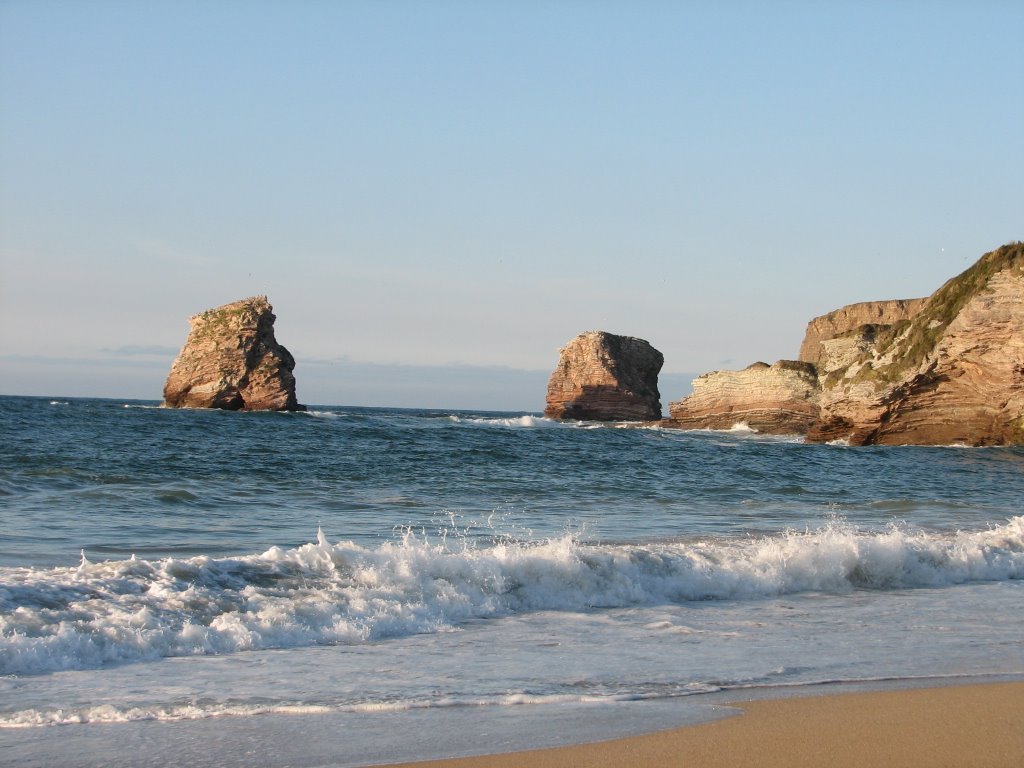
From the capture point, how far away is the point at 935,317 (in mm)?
38281

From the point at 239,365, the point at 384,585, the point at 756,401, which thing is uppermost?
the point at 239,365

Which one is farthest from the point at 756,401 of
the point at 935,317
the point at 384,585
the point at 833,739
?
the point at 833,739

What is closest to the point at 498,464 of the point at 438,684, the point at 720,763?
the point at 438,684

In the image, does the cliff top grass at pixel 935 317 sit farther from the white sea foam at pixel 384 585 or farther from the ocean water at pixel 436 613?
the white sea foam at pixel 384 585

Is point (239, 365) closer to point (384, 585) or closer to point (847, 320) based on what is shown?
point (847, 320)

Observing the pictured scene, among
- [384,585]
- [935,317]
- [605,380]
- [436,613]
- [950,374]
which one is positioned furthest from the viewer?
[605,380]

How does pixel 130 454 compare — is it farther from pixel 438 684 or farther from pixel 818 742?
pixel 818 742

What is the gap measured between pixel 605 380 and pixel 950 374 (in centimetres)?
4002

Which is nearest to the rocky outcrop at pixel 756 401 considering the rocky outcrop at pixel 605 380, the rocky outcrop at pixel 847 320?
the rocky outcrop at pixel 847 320

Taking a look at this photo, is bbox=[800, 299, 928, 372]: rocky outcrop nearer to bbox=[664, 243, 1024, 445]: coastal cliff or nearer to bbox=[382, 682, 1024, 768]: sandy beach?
bbox=[664, 243, 1024, 445]: coastal cliff

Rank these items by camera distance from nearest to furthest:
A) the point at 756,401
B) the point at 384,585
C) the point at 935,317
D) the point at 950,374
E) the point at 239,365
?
the point at 384,585 → the point at 950,374 → the point at 935,317 → the point at 756,401 → the point at 239,365

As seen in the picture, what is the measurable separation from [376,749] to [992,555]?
8.97m

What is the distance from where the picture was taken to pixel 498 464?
24.1 m

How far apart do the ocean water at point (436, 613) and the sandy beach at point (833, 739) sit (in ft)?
0.83
